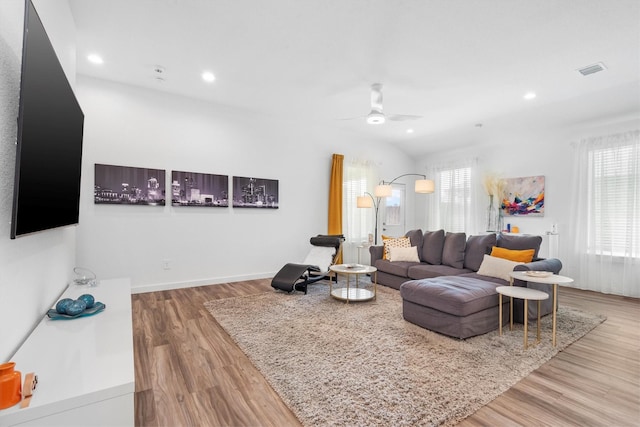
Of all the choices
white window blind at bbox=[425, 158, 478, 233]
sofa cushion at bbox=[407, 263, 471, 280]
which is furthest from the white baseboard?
white window blind at bbox=[425, 158, 478, 233]

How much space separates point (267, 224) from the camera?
542cm

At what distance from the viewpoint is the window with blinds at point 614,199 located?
14.4ft

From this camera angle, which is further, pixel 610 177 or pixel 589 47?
pixel 610 177

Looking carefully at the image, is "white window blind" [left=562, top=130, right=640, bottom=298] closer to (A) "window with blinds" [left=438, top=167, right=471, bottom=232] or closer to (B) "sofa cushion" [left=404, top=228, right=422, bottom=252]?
(A) "window with blinds" [left=438, top=167, right=471, bottom=232]

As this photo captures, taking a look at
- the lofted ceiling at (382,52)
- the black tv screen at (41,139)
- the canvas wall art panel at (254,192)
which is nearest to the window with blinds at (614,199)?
the lofted ceiling at (382,52)

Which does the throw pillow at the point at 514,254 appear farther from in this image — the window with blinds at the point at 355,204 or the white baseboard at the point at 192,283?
the white baseboard at the point at 192,283

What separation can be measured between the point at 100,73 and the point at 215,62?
158cm

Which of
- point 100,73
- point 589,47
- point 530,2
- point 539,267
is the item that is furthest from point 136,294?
point 589,47

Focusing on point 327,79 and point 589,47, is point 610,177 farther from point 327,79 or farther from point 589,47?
point 327,79

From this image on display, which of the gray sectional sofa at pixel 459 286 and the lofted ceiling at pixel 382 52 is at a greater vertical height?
the lofted ceiling at pixel 382 52

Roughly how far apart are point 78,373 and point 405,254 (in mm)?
4361

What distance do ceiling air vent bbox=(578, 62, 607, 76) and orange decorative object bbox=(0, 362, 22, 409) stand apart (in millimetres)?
5205

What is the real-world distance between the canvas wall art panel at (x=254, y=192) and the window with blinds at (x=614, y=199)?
5037mm

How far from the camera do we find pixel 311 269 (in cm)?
465
